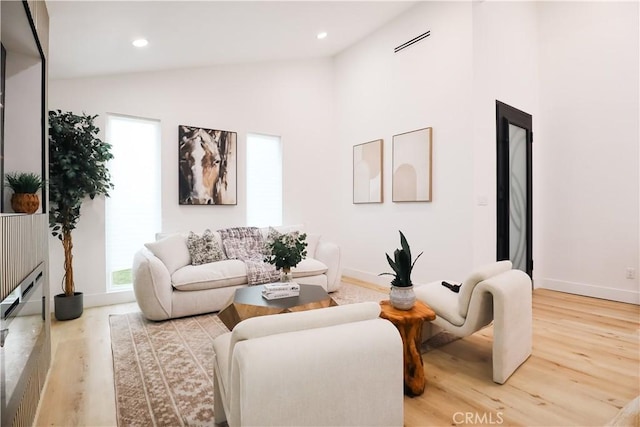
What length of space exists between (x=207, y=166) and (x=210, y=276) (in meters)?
1.68

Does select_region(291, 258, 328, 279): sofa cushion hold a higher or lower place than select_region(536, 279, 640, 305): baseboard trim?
higher

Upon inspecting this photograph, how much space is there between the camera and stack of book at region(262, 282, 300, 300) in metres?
2.55

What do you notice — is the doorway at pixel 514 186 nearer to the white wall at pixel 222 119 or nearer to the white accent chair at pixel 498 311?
the white accent chair at pixel 498 311

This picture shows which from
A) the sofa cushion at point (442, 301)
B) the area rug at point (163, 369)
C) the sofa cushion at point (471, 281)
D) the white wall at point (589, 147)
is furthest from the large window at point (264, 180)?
the white wall at point (589, 147)

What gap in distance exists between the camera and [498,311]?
209cm

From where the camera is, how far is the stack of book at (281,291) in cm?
255

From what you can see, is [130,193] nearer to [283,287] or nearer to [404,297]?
[283,287]

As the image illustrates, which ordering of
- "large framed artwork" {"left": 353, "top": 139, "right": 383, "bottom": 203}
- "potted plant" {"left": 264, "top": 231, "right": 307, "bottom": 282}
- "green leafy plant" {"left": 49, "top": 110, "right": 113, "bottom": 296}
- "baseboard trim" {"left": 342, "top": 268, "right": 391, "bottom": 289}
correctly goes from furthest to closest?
1. "large framed artwork" {"left": 353, "top": 139, "right": 383, "bottom": 203}
2. "baseboard trim" {"left": 342, "top": 268, "right": 391, "bottom": 289}
3. "green leafy plant" {"left": 49, "top": 110, "right": 113, "bottom": 296}
4. "potted plant" {"left": 264, "top": 231, "right": 307, "bottom": 282}

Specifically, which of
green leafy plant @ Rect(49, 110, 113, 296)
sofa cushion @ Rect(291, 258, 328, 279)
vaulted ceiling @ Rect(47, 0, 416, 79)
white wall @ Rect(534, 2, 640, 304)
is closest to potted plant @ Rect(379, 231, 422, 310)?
sofa cushion @ Rect(291, 258, 328, 279)

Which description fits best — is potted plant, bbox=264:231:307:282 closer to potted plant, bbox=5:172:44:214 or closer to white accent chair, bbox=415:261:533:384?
A: white accent chair, bbox=415:261:533:384

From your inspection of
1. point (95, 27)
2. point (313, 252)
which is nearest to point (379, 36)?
point (313, 252)

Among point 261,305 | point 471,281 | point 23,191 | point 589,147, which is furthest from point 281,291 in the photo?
point 589,147

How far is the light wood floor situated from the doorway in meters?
1.16

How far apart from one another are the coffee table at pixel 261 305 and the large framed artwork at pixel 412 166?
7.29ft
